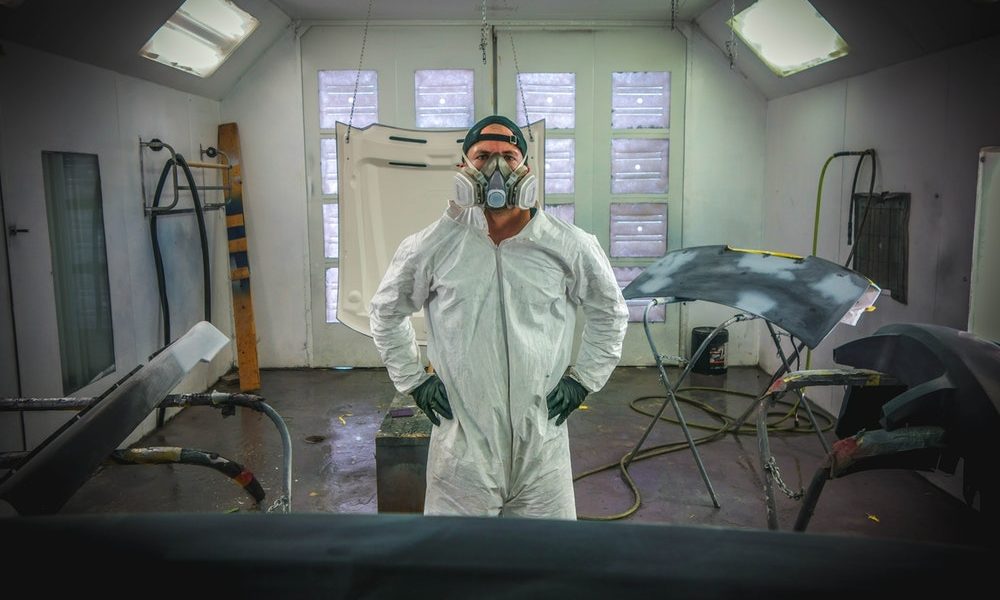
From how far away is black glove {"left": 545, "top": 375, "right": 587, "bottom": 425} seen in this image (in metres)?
2.11

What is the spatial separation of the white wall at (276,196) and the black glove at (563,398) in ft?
13.3

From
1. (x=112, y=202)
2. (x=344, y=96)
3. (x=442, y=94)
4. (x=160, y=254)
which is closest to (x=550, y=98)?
(x=442, y=94)

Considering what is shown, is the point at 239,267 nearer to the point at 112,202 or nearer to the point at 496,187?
the point at 112,202

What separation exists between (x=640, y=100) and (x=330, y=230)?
267 centimetres

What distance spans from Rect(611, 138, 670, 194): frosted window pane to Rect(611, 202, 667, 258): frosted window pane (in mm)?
135

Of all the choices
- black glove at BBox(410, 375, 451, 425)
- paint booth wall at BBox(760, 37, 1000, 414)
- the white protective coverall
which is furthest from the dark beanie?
paint booth wall at BBox(760, 37, 1000, 414)

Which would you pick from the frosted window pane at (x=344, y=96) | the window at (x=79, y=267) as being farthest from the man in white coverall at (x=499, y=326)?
the frosted window pane at (x=344, y=96)

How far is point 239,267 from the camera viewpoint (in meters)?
5.45

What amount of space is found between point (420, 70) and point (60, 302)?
10.4 feet

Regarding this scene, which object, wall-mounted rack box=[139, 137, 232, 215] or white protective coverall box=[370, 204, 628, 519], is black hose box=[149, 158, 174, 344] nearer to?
wall-mounted rack box=[139, 137, 232, 215]

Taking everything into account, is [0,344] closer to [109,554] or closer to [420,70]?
[109,554]

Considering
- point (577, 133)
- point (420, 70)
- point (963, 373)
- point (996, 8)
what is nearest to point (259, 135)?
point (420, 70)

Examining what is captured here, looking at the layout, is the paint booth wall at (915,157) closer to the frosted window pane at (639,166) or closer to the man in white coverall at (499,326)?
the frosted window pane at (639,166)

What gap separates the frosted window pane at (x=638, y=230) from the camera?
5.82 m
